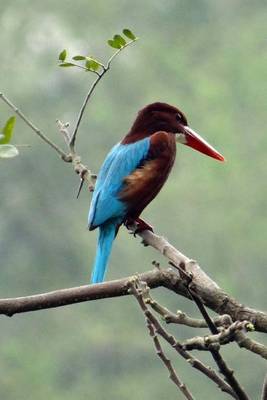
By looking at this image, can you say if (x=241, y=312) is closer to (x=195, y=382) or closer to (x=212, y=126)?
(x=195, y=382)

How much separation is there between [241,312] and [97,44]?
76.6ft

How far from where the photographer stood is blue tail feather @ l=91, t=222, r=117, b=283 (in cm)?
388

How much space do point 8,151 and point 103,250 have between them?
1.94 m

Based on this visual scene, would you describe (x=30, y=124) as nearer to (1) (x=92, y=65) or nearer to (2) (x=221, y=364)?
(1) (x=92, y=65)

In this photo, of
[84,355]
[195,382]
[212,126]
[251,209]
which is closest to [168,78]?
[212,126]

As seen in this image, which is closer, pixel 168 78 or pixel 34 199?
pixel 34 199

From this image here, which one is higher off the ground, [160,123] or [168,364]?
[168,364]

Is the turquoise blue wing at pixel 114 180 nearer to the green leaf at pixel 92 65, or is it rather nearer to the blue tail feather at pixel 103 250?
the blue tail feather at pixel 103 250

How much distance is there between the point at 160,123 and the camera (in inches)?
173

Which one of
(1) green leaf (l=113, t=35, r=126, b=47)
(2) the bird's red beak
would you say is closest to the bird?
(2) the bird's red beak

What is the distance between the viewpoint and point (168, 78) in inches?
1029

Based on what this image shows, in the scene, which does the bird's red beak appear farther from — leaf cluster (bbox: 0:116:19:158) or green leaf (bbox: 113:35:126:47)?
leaf cluster (bbox: 0:116:19:158)

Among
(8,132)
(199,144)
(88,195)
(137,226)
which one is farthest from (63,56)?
(88,195)

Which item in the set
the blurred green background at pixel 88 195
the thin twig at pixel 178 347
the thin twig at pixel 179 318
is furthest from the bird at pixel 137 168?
the blurred green background at pixel 88 195
